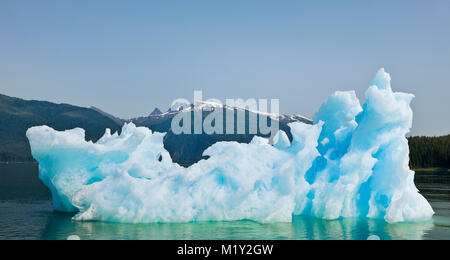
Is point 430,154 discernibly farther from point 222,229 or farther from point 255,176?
point 222,229

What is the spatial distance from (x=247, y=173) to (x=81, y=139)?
26.8 feet

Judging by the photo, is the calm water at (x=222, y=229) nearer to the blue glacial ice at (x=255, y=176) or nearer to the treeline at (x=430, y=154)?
the blue glacial ice at (x=255, y=176)

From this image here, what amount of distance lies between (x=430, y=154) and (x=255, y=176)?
91689mm

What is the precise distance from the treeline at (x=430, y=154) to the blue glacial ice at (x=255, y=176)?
8525 centimetres

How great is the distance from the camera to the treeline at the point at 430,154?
321 ft

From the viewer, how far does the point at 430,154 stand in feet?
328

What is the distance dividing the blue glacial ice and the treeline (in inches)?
3356

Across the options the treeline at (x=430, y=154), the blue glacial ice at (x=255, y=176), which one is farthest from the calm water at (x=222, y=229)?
the treeline at (x=430, y=154)

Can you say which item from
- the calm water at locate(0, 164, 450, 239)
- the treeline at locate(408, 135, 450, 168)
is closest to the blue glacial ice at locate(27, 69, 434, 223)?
the calm water at locate(0, 164, 450, 239)

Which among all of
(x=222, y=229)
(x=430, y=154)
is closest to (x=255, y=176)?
(x=222, y=229)

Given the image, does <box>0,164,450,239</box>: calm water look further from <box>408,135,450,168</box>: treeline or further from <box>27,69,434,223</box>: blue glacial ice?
<box>408,135,450,168</box>: treeline

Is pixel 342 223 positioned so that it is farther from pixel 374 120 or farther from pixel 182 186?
pixel 182 186

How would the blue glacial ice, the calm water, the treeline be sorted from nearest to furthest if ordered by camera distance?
the calm water < the blue glacial ice < the treeline

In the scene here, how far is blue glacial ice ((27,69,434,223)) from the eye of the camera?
19156 millimetres
